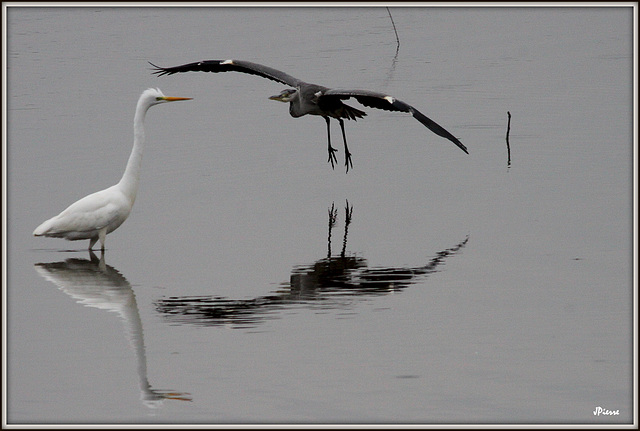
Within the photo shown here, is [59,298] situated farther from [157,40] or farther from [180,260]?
[157,40]

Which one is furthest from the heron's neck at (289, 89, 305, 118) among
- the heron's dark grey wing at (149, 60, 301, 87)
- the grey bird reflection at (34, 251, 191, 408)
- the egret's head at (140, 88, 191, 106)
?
the grey bird reflection at (34, 251, 191, 408)

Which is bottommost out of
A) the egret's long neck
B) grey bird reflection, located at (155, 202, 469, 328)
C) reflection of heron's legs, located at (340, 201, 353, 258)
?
grey bird reflection, located at (155, 202, 469, 328)

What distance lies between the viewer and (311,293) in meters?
9.45

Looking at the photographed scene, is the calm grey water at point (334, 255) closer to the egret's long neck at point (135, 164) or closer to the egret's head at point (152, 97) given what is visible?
the egret's long neck at point (135, 164)

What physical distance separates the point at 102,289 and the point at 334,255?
2590 mm

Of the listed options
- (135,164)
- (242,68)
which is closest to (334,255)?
(135,164)

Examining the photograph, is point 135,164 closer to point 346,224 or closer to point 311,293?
point 346,224

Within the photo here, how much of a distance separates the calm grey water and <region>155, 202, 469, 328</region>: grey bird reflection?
38 mm

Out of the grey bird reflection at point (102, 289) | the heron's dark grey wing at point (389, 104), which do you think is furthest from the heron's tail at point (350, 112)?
the grey bird reflection at point (102, 289)

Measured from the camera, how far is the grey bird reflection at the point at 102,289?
818 cm

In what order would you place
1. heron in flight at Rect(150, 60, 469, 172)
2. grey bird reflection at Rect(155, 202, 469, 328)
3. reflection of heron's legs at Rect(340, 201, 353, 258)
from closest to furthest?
grey bird reflection at Rect(155, 202, 469, 328) → reflection of heron's legs at Rect(340, 201, 353, 258) → heron in flight at Rect(150, 60, 469, 172)

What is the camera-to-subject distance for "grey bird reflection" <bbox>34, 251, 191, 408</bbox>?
818 centimetres

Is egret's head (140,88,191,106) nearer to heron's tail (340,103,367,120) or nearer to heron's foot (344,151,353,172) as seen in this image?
heron's foot (344,151,353,172)

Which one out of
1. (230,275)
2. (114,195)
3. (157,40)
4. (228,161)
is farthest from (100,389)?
(157,40)
